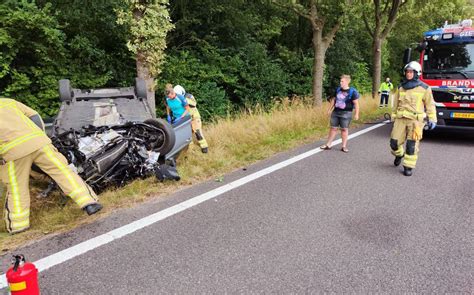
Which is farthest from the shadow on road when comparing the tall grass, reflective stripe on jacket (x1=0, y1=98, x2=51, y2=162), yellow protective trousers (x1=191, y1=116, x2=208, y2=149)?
reflective stripe on jacket (x1=0, y1=98, x2=51, y2=162)

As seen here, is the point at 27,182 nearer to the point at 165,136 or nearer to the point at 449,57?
the point at 165,136

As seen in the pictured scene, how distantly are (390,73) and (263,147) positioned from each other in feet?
101

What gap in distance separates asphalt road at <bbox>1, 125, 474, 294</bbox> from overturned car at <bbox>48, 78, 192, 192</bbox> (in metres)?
0.68

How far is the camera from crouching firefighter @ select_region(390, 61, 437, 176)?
543 centimetres

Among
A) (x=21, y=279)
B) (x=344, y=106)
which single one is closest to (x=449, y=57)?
(x=344, y=106)

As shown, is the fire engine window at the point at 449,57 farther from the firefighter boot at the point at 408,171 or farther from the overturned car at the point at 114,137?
the overturned car at the point at 114,137

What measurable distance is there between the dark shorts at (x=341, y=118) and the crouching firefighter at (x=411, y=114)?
3.50 ft

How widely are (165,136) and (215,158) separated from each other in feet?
4.13

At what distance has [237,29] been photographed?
15305 millimetres

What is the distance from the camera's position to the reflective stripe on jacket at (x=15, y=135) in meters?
3.63

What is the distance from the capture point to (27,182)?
3.79 meters

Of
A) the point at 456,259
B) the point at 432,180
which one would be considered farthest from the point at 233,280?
the point at 432,180

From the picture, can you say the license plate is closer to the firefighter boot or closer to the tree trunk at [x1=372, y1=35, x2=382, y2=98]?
the firefighter boot

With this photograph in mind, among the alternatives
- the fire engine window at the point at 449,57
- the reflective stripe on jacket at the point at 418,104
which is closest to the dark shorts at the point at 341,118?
the reflective stripe on jacket at the point at 418,104
